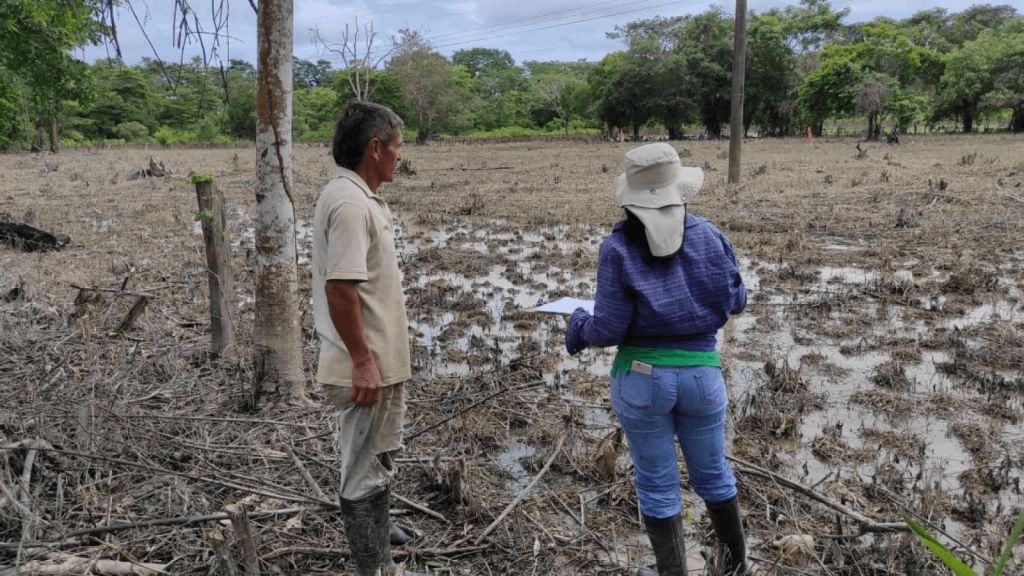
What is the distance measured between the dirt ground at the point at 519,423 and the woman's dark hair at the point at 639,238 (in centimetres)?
120

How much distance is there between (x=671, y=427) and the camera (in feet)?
8.39

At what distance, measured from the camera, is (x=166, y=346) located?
5.39 m

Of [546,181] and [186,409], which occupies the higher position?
[546,181]

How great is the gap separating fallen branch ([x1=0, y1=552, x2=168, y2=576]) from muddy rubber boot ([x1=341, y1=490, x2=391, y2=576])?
77 cm

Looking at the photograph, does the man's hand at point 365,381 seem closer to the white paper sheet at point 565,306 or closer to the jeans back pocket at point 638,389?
the white paper sheet at point 565,306

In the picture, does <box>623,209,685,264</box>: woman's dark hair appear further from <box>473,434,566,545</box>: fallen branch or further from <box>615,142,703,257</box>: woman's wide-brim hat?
<box>473,434,566,545</box>: fallen branch

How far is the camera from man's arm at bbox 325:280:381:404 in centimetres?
236

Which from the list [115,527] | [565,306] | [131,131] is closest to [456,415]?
[565,306]

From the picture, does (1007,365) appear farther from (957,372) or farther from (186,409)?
(186,409)

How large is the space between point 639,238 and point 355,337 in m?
0.98

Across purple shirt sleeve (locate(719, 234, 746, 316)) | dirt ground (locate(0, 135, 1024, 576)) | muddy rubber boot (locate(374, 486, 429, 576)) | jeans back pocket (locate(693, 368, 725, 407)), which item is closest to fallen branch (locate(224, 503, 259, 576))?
dirt ground (locate(0, 135, 1024, 576))

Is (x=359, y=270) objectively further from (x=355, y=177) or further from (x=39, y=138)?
(x=39, y=138)

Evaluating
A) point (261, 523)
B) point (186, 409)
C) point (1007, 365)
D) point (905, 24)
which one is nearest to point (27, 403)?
point (186, 409)

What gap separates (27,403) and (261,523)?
197cm
